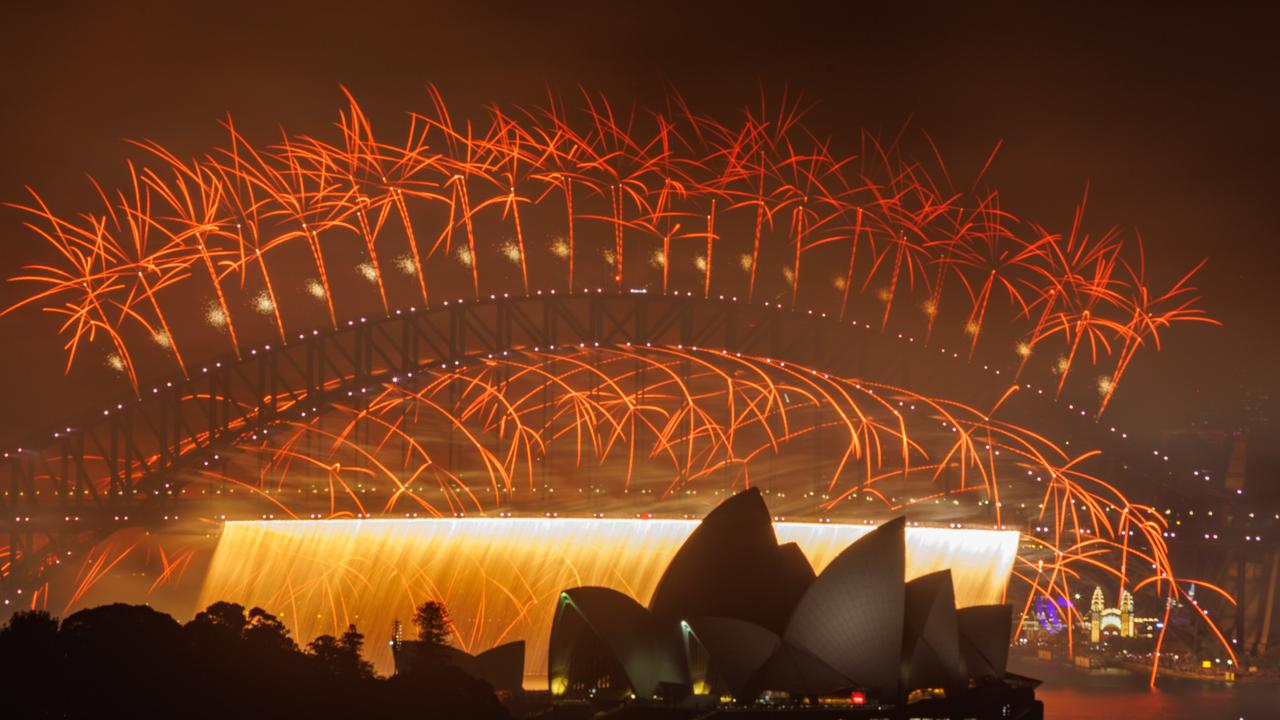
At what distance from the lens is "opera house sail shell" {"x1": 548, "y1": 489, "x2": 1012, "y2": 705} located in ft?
218

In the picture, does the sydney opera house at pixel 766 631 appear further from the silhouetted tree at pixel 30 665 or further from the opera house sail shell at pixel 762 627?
the silhouetted tree at pixel 30 665

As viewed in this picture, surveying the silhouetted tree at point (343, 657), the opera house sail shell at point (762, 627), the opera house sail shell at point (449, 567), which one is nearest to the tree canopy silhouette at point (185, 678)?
the silhouetted tree at point (343, 657)

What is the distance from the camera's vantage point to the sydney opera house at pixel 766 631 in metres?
66.6

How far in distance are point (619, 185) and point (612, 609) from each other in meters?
19.0

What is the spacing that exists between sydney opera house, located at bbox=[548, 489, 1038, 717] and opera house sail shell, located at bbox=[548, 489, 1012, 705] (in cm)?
5

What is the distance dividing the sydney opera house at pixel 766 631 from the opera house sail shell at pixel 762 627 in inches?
1.8

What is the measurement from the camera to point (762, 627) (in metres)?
68.3

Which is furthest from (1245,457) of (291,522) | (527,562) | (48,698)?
(48,698)

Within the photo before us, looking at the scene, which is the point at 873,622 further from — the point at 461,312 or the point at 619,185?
the point at 461,312

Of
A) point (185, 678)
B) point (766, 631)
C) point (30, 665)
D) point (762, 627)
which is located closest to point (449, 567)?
point (762, 627)

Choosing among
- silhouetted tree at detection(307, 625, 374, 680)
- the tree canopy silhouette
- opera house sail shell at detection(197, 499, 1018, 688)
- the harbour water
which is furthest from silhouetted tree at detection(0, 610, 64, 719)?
the harbour water

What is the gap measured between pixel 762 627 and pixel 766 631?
760 mm

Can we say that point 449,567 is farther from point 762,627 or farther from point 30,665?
point 30,665

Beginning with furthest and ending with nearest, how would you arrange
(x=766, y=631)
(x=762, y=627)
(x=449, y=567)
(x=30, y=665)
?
(x=449, y=567)
(x=762, y=627)
(x=766, y=631)
(x=30, y=665)
